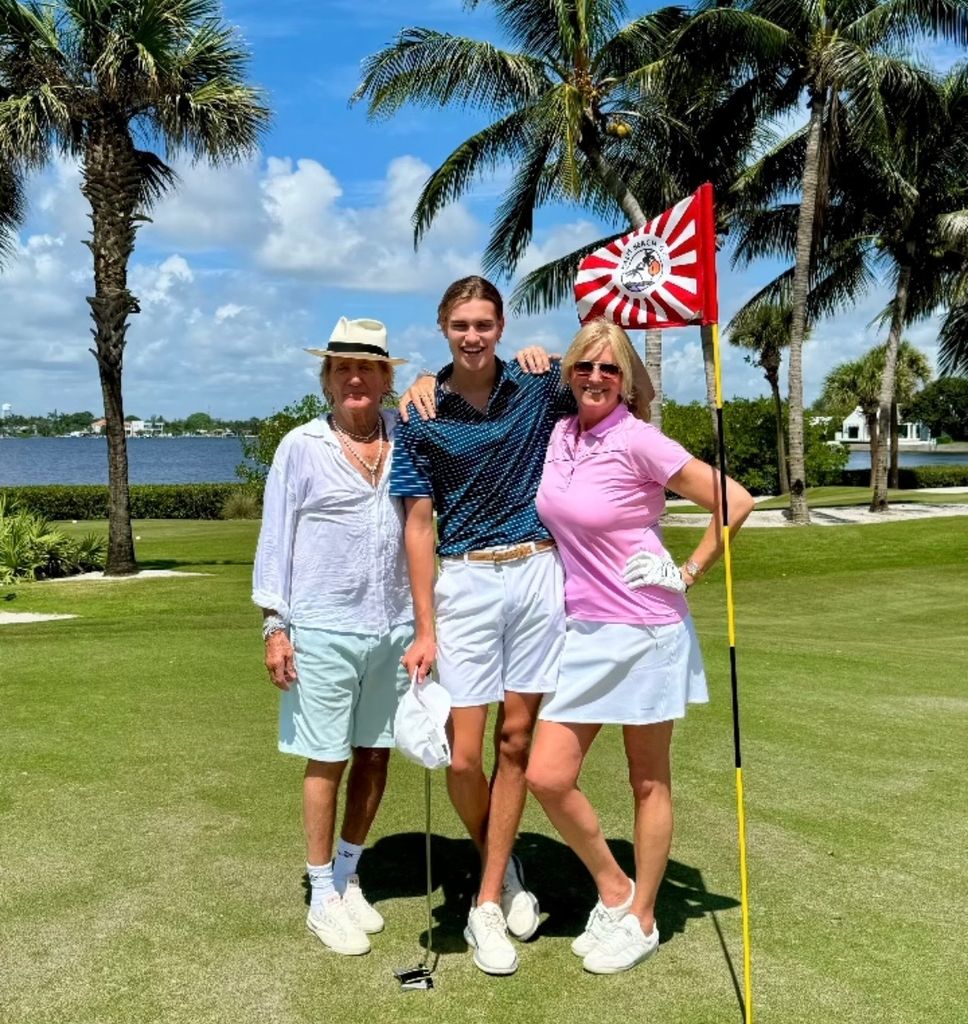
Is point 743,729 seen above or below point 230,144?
below

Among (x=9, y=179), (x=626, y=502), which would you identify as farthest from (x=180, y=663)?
(x=9, y=179)

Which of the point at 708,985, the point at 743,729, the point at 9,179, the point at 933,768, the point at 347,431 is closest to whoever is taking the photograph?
the point at 708,985

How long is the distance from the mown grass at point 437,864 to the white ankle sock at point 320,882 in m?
0.11

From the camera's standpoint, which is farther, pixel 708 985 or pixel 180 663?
pixel 180 663

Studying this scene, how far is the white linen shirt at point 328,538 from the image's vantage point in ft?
13.7

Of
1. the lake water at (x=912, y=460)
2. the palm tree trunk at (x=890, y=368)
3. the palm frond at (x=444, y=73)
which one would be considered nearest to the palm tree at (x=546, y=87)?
the palm frond at (x=444, y=73)

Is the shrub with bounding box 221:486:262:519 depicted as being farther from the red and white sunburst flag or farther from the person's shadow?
the red and white sunburst flag

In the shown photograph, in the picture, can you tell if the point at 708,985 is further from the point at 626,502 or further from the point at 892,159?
the point at 892,159

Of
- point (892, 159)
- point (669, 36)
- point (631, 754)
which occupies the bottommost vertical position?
point (631, 754)

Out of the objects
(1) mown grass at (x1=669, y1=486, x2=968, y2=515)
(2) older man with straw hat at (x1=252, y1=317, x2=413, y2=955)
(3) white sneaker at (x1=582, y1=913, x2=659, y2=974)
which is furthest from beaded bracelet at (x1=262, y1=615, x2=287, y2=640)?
(1) mown grass at (x1=669, y1=486, x2=968, y2=515)

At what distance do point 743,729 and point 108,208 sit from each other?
14958mm

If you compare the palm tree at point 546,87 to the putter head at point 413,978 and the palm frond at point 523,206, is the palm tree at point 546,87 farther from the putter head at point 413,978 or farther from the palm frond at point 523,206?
the putter head at point 413,978

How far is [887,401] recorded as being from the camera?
29.7m

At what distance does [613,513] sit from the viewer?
3.86 m
